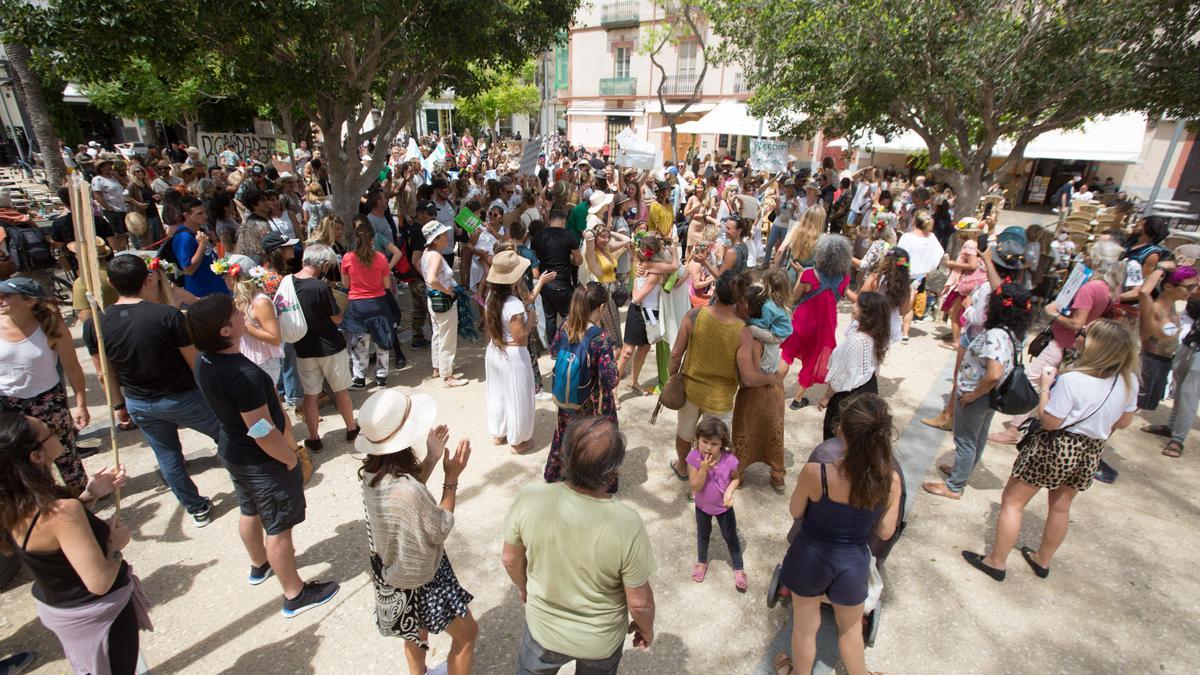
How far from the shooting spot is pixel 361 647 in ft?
9.93

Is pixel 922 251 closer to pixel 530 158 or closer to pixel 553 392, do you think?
pixel 553 392

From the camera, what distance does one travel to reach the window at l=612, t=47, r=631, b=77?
3622cm

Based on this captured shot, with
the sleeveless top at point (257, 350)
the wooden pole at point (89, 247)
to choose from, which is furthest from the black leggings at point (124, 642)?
the sleeveless top at point (257, 350)

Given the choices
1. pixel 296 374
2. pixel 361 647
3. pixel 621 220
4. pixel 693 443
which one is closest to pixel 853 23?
pixel 621 220

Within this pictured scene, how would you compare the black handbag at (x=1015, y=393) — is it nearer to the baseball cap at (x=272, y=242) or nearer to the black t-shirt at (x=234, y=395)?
the black t-shirt at (x=234, y=395)

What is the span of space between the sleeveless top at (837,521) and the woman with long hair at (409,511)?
1548mm

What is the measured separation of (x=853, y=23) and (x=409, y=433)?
8746 millimetres

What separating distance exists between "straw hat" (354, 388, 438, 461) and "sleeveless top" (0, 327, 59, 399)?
282 centimetres

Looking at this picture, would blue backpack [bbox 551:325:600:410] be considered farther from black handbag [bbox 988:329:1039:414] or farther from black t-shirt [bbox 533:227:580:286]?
black handbag [bbox 988:329:1039:414]

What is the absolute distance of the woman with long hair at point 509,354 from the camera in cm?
445

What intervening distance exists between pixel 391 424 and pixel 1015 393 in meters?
3.88

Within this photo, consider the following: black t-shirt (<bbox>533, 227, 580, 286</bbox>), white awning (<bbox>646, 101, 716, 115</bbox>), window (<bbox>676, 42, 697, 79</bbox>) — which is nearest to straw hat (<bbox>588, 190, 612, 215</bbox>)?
black t-shirt (<bbox>533, 227, 580, 286</bbox>)

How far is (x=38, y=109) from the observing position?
8156 millimetres

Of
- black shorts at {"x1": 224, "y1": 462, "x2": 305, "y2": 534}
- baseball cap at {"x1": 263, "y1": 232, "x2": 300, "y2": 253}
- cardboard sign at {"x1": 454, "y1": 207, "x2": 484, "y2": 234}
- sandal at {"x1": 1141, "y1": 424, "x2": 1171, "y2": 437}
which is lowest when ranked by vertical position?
sandal at {"x1": 1141, "y1": 424, "x2": 1171, "y2": 437}
